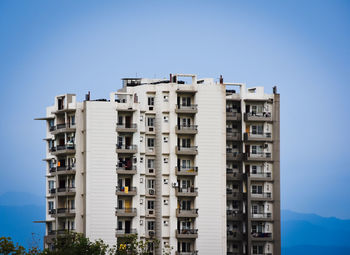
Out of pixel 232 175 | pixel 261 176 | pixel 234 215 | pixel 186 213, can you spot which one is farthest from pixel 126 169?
pixel 261 176

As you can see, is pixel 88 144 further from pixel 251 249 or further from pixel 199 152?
pixel 251 249

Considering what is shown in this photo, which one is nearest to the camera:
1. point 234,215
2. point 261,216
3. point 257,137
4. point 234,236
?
point 261,216

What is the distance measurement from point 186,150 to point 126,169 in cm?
758

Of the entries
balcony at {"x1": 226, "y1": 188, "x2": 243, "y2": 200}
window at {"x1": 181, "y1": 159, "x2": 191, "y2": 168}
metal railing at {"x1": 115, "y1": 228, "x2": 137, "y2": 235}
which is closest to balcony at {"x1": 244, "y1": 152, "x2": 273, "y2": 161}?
balcony at {"x1": 226, "y1": 188, "x2": 243, "y2": 200}

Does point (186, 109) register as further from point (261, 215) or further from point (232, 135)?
point (261, 215)

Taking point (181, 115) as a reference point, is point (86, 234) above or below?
below

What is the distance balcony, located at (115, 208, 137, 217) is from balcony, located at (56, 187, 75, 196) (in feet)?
18.3

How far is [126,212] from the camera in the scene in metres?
146

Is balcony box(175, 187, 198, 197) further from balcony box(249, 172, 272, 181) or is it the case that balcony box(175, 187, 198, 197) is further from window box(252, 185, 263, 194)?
window box(252, 185, 263, 194)

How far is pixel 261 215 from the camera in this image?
505 feet

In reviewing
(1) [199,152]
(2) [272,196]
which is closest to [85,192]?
(1) [199,152]

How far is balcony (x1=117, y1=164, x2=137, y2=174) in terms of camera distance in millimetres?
145125

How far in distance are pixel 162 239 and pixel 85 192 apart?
10385 millimetres

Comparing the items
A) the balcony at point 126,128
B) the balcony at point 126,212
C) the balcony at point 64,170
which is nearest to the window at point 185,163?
the balcony at point 126,128
